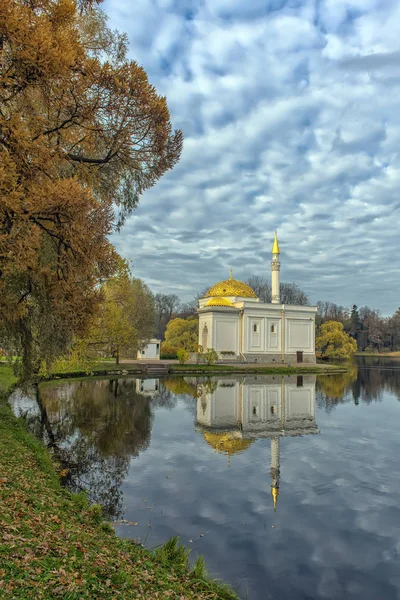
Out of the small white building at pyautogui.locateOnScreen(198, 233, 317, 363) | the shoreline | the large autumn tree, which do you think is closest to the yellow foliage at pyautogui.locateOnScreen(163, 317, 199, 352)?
the small white building at pyautogui.locateOnScreen(198, 233, 317, 363)

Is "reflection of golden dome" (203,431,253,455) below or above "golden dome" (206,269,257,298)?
below

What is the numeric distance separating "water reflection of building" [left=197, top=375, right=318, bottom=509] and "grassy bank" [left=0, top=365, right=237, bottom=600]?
3.63 meters

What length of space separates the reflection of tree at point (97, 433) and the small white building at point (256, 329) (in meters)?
24.9

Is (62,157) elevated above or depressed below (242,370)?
above

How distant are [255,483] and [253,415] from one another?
908 centimetres

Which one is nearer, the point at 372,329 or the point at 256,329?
the point at 256,329

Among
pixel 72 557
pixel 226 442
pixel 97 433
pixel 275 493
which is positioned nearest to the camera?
pixel 72 557

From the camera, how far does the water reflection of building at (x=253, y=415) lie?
14.1 metres

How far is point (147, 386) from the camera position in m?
29.3

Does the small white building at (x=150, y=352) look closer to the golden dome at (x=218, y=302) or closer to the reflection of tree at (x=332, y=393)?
the golden dome at (x=218, y=302)

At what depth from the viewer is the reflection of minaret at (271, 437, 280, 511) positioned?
9.48 m

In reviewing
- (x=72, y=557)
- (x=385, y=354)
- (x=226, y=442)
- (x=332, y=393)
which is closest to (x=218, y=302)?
(x=332, y=393)

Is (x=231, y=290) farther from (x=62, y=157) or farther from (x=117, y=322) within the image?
(x=62, y=157)

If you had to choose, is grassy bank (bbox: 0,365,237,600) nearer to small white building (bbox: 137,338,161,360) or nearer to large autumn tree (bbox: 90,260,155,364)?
large autumn tree (bbox: 90,260,155,364)
